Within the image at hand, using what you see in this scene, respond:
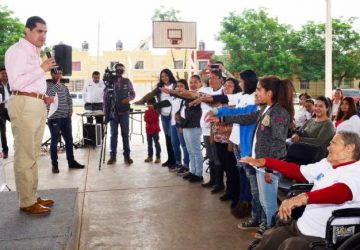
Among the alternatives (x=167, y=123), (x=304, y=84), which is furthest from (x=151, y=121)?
(x=304, y=84)

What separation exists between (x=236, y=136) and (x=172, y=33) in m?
6.64

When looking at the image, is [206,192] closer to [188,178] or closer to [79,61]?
[188,178]

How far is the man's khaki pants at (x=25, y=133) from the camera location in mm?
2721

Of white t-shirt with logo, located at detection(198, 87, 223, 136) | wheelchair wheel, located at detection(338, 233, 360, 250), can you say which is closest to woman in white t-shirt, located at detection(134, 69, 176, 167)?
white t-shirt with logo, located at detection(198, 87, 223, 136)

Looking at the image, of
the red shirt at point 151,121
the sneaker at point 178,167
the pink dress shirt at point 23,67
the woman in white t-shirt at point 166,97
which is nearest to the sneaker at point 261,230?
the pink dress shirt at point 23,67

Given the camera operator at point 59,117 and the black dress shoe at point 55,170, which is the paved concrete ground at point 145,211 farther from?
the camera operator at point 59,117

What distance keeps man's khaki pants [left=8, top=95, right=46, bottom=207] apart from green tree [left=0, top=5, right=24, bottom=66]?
15811 mm

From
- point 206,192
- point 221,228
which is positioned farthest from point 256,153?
point 206,192

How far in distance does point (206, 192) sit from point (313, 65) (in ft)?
45.4

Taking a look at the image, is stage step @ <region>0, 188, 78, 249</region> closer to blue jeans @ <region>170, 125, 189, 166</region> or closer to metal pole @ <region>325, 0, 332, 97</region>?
blue jeans @ <region>170, 125, 189, 166</region>

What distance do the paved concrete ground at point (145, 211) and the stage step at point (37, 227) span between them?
0.31 metres

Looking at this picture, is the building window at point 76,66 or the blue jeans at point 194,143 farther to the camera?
the building window at point 76,66

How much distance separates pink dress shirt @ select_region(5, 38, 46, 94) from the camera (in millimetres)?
2676

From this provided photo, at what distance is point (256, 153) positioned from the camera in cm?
280
